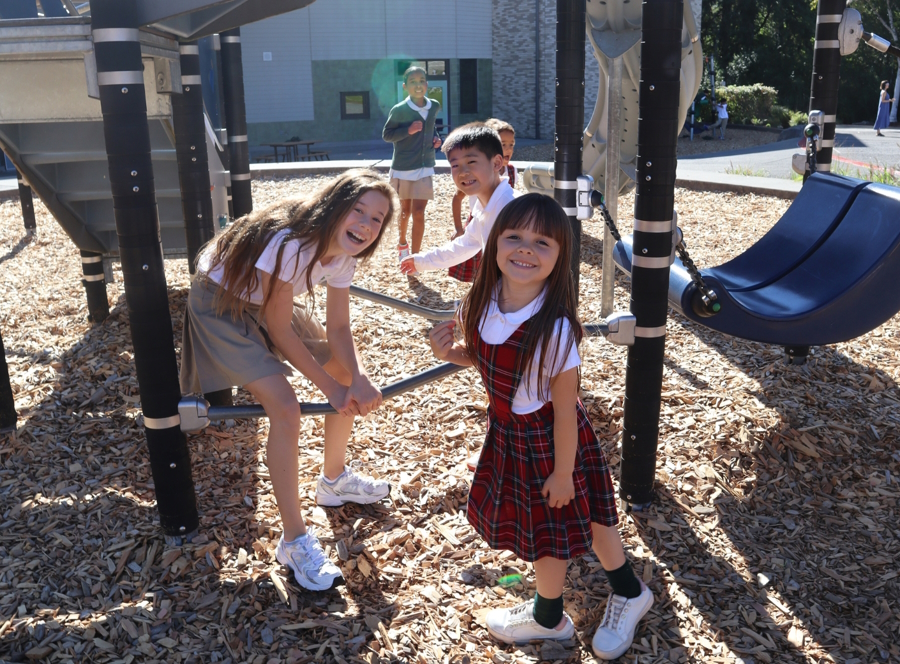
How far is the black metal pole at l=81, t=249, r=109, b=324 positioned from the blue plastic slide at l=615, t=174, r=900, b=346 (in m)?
3.57

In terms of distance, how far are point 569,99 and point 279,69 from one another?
20.1 metres

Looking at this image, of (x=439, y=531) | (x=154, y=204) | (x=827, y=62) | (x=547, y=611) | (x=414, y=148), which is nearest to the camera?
(x=547, y=611)

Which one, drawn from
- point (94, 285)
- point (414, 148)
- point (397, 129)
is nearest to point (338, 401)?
point (94, 285)

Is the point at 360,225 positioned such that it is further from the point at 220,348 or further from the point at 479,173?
the point at 479,173

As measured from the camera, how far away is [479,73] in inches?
1001

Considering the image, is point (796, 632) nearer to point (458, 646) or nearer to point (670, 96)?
point (458, 646)

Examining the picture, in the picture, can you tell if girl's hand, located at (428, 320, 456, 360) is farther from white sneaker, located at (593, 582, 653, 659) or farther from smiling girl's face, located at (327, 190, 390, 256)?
white sneaker, located at (593, 582, 653, 659)

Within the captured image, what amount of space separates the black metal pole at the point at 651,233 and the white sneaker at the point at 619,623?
0.66 meters

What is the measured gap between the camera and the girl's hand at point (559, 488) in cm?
233

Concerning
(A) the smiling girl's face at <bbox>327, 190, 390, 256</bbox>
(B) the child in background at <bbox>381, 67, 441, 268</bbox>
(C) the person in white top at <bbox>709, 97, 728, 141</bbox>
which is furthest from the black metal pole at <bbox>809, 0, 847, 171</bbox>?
(C) the person in white top at <bbox>709, 97, 728, 141</bbox>

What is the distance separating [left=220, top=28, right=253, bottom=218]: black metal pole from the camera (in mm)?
5863

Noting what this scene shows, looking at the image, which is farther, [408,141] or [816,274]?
[408,141]

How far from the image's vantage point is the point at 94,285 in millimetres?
5543

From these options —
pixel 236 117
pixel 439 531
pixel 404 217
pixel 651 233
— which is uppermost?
pixel 236 117
